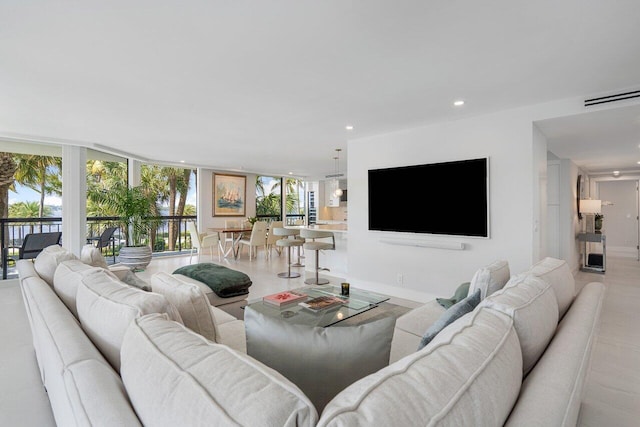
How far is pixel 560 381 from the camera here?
0.86 meters

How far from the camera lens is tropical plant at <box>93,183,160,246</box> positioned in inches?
229

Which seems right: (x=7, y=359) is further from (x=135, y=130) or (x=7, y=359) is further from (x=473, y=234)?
(x=473, y=234)

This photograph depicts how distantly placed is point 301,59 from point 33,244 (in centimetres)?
516

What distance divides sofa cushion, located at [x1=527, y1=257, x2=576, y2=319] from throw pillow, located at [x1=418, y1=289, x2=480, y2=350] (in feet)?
1.05

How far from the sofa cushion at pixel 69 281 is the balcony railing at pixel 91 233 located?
15.4 ft

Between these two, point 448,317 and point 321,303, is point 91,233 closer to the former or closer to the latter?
point 321,303

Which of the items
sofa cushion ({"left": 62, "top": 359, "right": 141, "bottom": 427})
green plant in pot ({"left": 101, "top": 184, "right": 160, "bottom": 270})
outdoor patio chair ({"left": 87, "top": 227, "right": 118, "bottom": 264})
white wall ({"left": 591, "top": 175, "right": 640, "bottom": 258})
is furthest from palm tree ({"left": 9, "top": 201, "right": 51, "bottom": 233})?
white wall ({"left": 591, "top": 175, "right": 640, "bottom": 258})

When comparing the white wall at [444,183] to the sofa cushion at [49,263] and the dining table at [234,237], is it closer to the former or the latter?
the dining table at [234,237]

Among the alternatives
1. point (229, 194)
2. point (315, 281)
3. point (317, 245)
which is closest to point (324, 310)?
point (317, 245)

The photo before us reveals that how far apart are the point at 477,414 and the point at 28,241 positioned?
6.27m

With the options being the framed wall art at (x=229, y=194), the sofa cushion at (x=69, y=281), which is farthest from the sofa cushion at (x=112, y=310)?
the framed wall art at (x=229, y=194)

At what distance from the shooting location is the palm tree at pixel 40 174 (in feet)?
20.8

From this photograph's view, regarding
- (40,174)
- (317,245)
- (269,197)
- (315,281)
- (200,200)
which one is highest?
(40,174)

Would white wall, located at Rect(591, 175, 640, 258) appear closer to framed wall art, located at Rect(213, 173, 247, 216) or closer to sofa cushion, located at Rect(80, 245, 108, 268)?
framed wall art, located at Rect(213, 173, 247, 216)
